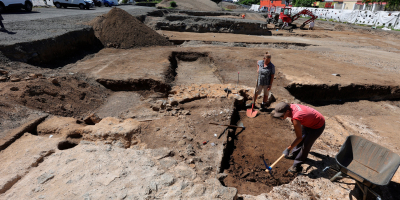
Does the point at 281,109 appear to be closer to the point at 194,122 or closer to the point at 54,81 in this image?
the point at 194,122

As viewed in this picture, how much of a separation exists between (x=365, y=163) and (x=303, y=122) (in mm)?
1270

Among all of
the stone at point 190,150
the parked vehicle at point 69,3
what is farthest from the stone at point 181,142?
the parked vehicle at point 69,3

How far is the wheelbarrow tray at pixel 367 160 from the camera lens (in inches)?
115

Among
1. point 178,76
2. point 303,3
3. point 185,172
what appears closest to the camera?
point 185,172

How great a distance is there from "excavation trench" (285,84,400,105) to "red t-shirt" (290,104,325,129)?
407cm

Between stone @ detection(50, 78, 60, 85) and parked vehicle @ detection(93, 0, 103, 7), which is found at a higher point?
parked vehicle @ detection(93, 0, 103, 7)

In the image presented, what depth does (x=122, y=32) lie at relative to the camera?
1109 cm

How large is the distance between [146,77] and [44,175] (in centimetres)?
452

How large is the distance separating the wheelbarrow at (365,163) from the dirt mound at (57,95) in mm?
6110

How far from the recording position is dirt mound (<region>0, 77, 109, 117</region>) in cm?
476

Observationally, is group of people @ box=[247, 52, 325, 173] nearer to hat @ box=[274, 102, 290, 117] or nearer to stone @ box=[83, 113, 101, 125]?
hat @ box=[274, 102, 290, 117]

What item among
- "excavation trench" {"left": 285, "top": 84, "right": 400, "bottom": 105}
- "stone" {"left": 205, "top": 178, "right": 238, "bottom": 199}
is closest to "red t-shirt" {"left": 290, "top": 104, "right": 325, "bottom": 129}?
"stone" {"left": 205, "top": 178, "right": 238, "bottom": 199}

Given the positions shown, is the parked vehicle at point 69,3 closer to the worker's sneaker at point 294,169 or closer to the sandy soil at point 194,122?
the sandy soil at point 194,122

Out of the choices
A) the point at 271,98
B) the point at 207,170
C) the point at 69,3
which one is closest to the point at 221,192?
the point at 207,170
